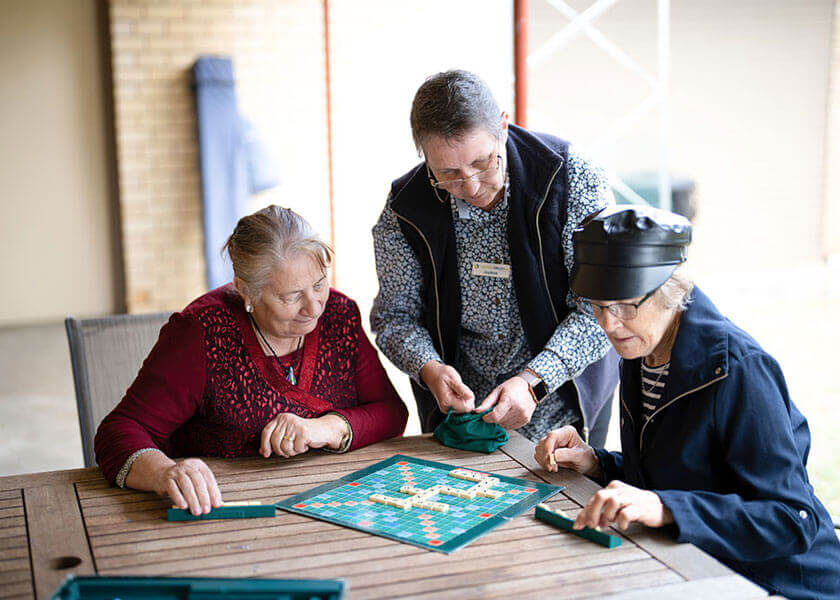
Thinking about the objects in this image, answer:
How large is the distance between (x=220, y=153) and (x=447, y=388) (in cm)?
578

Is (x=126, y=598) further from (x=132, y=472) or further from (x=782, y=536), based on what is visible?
(x=782, y=536)

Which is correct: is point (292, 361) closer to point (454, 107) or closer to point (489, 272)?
point (489, 272)

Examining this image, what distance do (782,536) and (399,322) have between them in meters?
1.22

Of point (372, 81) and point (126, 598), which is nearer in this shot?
point (126, 598)

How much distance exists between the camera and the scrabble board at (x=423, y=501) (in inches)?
64.2

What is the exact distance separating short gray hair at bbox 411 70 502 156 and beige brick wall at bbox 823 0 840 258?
9.09 metres

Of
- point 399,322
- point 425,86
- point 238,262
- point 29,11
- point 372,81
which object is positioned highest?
point 29,11

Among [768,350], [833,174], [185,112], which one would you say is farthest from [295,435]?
[833,174]

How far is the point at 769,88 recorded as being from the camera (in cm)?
995

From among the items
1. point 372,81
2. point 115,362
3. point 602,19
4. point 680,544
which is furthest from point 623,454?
point 602,19

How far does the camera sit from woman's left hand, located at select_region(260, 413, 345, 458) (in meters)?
2.04

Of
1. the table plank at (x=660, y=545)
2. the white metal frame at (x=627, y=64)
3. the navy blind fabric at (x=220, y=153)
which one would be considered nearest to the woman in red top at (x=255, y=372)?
the table plank at (x=660, y=545)

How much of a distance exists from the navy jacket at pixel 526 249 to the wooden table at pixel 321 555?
1.78ft

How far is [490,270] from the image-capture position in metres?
2.35
